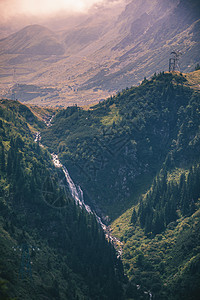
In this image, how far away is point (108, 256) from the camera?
19162 centimetres

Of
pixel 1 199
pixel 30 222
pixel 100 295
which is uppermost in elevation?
pixel 1 199

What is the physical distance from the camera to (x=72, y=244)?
19175cm

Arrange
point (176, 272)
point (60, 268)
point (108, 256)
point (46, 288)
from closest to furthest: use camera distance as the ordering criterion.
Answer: point (46, 288) → point (60, 268) → point (176, 272) → point (108, 256)

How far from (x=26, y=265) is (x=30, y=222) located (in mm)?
47640

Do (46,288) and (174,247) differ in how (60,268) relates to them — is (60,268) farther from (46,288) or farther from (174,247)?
(174,247)

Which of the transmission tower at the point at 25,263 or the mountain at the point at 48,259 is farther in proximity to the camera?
the transmission tower at the point at 25,263

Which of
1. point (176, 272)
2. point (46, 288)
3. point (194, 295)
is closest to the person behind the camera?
point (46, 288)

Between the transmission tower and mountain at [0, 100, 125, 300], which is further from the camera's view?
the transmission tower

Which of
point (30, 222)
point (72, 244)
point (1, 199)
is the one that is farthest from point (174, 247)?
point (1, 199)

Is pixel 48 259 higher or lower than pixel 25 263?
lower

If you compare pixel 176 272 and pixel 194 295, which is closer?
pixel 194 295

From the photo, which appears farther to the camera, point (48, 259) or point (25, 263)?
point (48, 259)

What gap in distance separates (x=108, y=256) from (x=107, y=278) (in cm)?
1813

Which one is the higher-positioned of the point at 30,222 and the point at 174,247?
the point at 30,222
